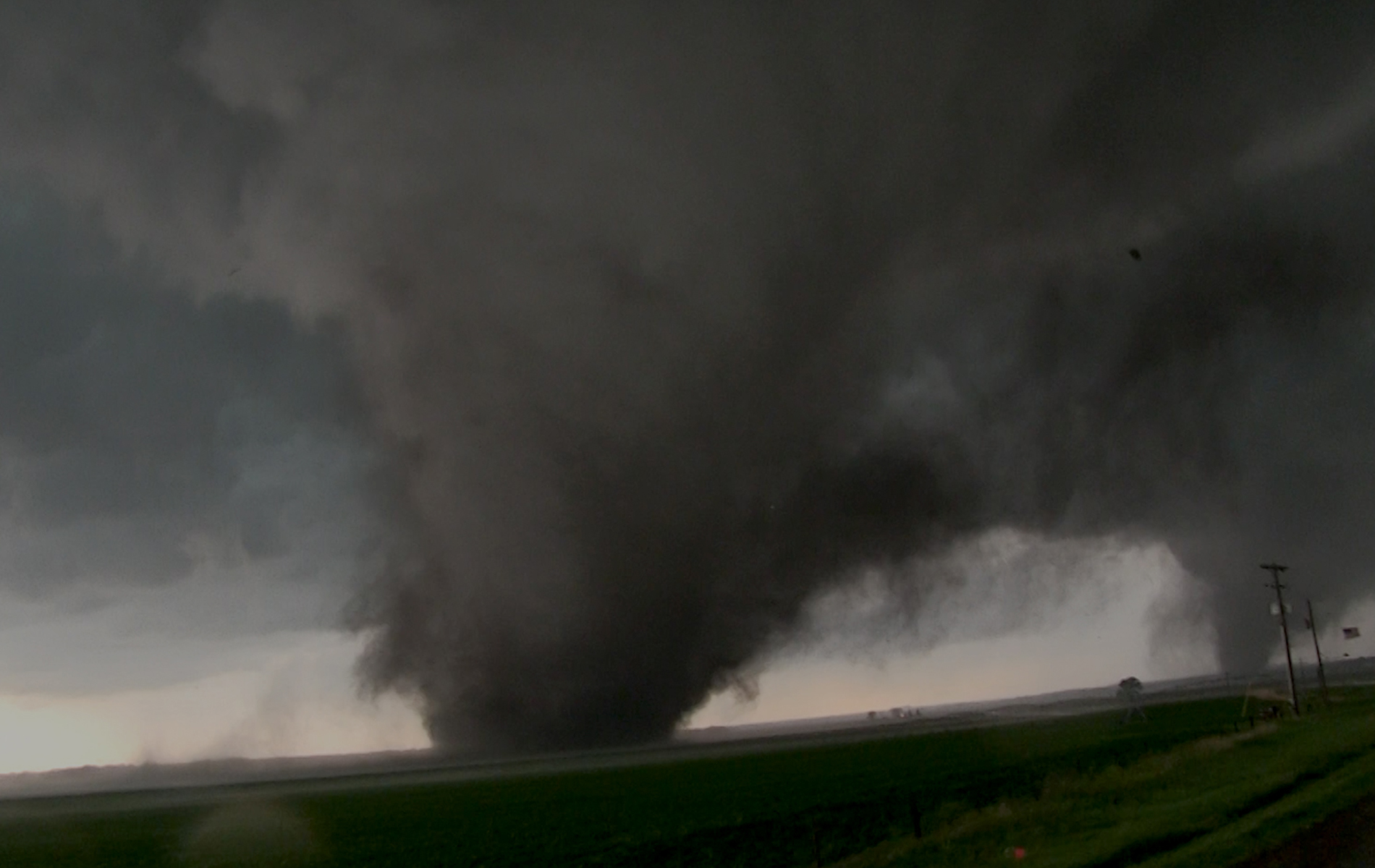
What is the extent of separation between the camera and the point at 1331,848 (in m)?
15.4

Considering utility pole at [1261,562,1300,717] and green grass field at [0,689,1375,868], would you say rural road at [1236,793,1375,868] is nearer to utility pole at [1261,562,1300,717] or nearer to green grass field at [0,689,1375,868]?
green grass field at [0,689,1375,868]

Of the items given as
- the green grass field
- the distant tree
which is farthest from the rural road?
the distant tree

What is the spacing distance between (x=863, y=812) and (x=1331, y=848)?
2621 centimetres

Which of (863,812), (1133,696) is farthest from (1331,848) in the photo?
(1133,696)

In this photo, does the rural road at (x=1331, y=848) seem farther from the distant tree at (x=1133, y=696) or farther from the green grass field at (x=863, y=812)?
the distant tree at (x=1133, y=696)

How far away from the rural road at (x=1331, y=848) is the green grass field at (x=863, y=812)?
0.60 meters

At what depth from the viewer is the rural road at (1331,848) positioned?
1440cm

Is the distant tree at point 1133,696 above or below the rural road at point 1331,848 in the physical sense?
below

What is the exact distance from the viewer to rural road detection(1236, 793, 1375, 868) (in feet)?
47.2

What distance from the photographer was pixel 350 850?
4534 centimetres

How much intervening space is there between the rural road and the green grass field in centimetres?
60

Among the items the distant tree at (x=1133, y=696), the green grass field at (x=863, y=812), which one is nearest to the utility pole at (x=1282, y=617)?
the green grass field at (x=863, y=812)

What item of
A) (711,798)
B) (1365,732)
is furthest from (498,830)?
(1365,732)

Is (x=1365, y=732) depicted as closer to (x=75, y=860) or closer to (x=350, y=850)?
(x=350, y=850)
